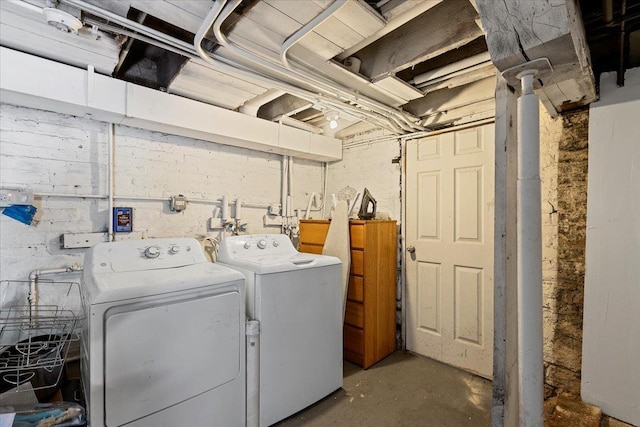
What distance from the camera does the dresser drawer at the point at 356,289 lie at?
8.80 ft

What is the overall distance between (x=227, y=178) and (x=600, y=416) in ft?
10.2

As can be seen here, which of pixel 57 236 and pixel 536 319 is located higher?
pixel 57 236

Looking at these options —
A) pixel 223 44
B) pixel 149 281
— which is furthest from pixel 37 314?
pixel 223 44

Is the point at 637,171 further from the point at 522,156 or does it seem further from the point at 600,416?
the point at 600,416

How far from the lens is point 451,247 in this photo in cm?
271

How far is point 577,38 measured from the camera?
1.08 meters

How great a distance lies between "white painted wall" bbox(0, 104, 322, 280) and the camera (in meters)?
1.94

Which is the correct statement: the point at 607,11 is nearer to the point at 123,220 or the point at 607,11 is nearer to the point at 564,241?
the point at 564,241

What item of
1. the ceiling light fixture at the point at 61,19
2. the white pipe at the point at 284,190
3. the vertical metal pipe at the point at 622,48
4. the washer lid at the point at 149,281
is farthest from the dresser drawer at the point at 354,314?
the ceiling light fixture at the point at 61,19

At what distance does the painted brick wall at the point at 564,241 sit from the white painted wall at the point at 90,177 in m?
2.49

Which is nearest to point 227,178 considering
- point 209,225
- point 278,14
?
point 209,225

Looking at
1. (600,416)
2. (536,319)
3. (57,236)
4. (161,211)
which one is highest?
(161,211)

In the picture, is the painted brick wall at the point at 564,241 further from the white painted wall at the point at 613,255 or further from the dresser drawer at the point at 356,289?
the dresser drawer at the point at 356,289

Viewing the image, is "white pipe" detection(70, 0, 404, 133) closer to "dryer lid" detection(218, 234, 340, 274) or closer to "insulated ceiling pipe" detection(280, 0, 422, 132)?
"insulated ceiling pipe" detection(280, 0, 422, 132)
